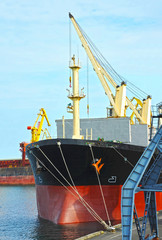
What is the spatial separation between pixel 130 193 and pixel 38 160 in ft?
44.4

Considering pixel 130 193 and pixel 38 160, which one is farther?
pixel 38 160

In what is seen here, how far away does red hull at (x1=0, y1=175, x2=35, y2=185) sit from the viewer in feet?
281

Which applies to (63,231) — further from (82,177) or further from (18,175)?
(18,175)

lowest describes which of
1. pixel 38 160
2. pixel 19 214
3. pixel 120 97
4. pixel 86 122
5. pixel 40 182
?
pixel 19 214

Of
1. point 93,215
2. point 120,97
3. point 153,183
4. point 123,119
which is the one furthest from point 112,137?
point 153,183

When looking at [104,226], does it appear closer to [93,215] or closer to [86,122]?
[93,215]

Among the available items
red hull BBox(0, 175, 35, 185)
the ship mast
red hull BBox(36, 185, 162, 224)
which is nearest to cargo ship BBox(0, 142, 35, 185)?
red hull BBox(0, 175, 35, 185)

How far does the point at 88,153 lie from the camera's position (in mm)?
25922

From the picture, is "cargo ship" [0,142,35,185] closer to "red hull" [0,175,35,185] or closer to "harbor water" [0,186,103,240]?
"red hull" [0,175,35,185]

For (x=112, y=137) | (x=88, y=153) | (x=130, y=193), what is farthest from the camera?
(x=112, y=137)

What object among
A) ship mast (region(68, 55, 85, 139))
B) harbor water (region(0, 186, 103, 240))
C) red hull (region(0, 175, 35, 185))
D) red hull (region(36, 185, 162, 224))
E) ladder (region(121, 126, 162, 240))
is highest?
ship mast (region(68, 55, 85, 139))

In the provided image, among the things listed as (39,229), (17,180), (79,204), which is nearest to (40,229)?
(39,229)

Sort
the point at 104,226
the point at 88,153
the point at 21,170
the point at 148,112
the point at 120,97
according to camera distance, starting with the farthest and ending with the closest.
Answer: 1. the point at 21,170
2. the point at 148,112
3. the point at 120,97
4. the point at 88,153
5. the point at 104,226

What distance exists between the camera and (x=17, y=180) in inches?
3438
